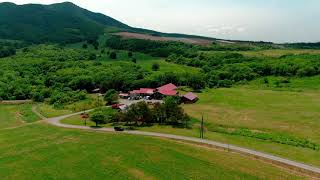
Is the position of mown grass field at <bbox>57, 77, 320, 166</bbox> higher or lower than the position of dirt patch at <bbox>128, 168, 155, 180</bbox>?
higher

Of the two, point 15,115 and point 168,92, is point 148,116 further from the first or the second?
point 15,115

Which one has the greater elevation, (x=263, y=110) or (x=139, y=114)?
(x=139, y=114)

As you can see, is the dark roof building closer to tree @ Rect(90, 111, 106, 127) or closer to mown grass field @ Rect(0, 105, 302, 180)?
tree @ Rect(90, 111, 106, 127)

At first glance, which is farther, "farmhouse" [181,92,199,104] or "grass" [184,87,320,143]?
"farmhouse" [181,92,199,104]

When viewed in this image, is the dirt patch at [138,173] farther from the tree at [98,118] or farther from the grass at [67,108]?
the grass at [67,108]

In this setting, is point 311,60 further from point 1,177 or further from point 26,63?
point 1,177

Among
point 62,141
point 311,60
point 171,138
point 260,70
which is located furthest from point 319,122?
point 311,60

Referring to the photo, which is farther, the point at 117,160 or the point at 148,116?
the point at 148,116

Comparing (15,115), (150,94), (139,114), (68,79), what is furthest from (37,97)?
(139,114)

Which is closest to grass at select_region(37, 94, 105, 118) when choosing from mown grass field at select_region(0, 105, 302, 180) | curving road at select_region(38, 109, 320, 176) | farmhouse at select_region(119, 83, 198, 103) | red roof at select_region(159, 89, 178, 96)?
farmhouse at select_region(119, 83, 198, 103)
